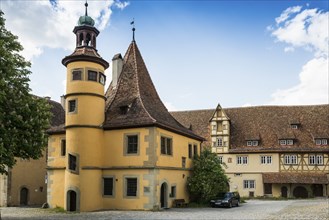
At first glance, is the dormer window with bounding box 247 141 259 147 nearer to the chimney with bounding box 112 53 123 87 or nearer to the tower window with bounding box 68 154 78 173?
the chimney with bounding box 112 53 123 87

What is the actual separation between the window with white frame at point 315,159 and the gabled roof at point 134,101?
19582mm

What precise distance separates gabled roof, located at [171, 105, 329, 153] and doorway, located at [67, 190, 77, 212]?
2581 centimetres

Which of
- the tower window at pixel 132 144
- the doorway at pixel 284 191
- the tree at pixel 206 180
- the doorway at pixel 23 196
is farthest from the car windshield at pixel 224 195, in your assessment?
the doorway at pixel 284 191

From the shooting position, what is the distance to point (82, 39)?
28.8 m

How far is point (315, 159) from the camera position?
45562 mm

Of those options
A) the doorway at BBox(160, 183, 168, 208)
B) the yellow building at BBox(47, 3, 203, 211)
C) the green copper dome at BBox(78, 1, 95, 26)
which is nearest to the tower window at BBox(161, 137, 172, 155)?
the yellow building at BBox(47, 3, 203, 211)

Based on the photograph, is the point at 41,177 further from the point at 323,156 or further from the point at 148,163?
the point at 323,156

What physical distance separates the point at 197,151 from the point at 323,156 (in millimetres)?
18704

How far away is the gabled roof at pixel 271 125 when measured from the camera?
153ft

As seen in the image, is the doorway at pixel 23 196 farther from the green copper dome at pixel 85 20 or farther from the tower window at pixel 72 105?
the green copper dome at pixel 85 20

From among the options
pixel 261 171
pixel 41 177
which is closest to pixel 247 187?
pixel 261 171

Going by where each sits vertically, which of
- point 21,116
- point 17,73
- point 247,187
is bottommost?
point 247,187

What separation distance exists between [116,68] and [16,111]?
12561 mm

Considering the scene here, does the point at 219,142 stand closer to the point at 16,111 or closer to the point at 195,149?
the point at 195,149
